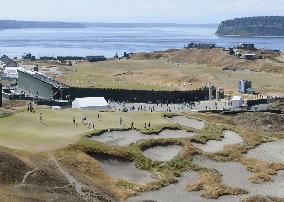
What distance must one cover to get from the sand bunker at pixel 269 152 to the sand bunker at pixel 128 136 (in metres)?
6.91

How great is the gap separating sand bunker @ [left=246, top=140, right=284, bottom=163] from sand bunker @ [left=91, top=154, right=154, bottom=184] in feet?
41.7

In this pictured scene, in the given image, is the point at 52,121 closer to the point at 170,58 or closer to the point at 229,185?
the point at 229,185

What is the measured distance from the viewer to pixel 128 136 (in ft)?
183

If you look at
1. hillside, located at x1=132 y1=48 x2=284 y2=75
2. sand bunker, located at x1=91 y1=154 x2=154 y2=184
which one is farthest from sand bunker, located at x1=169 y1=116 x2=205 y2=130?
hillside, located at x1=132 y1=48 x2=284 y2=75

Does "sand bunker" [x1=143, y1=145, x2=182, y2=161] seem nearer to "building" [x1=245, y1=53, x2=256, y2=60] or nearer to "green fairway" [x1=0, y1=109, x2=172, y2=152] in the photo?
"green fairway" [x1=0, y1=109, x2=172, y2=152]

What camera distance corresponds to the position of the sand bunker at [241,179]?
43938 millimetres

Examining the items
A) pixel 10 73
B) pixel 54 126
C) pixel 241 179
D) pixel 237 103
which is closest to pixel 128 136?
pixel 54 126

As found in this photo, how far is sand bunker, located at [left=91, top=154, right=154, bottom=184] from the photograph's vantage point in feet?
150

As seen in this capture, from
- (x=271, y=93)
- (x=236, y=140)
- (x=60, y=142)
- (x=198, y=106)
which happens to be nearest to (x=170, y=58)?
(x=271, y=93)

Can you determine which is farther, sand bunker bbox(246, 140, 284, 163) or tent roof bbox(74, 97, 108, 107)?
tent roof bbox(74, 97, 108, 107)

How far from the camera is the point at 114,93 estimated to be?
92000mm

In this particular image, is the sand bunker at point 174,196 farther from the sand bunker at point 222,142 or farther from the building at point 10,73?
the building at point 10,73

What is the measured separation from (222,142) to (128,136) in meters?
9.84

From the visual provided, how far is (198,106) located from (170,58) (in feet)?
326
